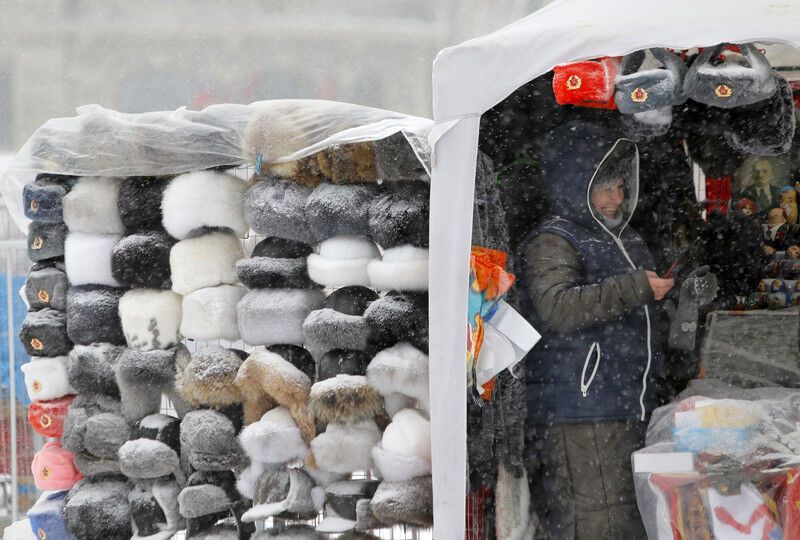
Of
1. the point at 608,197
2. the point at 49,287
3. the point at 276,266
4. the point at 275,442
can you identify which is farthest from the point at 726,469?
the point at 49,287

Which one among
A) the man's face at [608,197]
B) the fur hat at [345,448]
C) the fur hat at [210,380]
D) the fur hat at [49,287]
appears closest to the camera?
the fur hat at [345,448]

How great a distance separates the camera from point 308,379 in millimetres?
3250

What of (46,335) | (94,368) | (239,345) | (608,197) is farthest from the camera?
(239,345)

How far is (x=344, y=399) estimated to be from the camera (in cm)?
307

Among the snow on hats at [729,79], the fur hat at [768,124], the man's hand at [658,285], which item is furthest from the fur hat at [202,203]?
the fur hat at [768,124]

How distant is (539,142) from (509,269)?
451mm

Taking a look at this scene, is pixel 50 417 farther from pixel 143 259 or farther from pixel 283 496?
pixel 283 496

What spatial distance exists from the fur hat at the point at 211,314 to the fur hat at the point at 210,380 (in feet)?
0.22

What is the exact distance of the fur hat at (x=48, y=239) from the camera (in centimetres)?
363

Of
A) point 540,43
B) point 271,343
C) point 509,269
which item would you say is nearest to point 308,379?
point 271,343

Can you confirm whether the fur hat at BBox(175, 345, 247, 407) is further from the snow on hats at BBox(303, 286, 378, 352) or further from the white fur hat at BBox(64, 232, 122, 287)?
the white fur hat at BBox(64, 232, 122, 287)

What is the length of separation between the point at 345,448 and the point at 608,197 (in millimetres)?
1149

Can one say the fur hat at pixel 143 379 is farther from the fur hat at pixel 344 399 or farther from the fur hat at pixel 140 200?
the fur hat at pixel 344 399

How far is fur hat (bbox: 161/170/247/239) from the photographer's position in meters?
3.39
